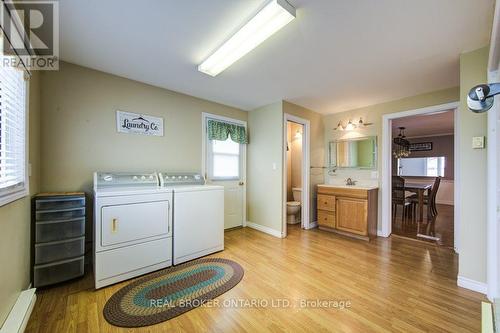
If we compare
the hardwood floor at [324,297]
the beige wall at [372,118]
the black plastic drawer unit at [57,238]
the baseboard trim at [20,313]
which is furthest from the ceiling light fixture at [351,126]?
the baseboard trim at [20,313]

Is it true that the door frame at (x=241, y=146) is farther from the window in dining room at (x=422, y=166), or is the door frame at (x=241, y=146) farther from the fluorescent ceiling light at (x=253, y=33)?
the window in dining room at (x=422, y=166)

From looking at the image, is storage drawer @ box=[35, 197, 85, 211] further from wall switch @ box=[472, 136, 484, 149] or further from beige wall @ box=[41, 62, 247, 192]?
wall switch @ box=[472, 136, 484, 149]

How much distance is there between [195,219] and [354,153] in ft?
10.5

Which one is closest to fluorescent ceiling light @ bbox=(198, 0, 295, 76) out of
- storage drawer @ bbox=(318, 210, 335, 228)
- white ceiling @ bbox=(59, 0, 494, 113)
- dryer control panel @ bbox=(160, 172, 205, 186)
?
white ceiling @ bbox=(59, 0, 494, 113)

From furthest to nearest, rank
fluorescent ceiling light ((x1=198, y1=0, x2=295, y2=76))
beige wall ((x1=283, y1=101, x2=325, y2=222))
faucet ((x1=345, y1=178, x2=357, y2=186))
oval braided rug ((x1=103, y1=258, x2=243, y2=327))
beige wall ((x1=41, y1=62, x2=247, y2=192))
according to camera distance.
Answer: beige wall ((x1=283, y1=101, x2=325, y2=222)) → faucet ((x1=345, y1=178, x2=357, y2=186)) → beige wall ((x1=41, y1=62, x2=247, y2=192)) → oval braided rug ((x1=103, y1=258, x2=243, y2=327)) → fluorescent ceiling light ((x1=198, y1=0, x2=295, y2=76))

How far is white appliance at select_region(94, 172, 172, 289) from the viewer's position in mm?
1930

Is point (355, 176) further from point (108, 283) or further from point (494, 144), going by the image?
point (108, 283)

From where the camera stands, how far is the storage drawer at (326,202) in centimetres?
363

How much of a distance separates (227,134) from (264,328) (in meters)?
2.91

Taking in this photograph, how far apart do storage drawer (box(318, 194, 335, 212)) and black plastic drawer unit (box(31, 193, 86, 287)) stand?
3555 millimetres

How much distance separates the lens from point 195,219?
2.55 metres

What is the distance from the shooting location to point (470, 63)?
1.96 meters

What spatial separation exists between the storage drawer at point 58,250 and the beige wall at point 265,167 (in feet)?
8.57

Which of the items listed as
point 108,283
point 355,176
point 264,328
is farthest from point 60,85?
point 355,176
